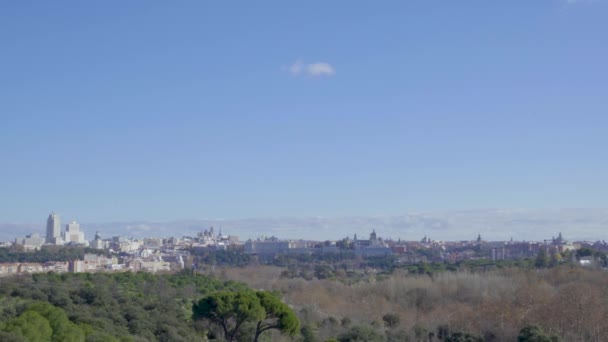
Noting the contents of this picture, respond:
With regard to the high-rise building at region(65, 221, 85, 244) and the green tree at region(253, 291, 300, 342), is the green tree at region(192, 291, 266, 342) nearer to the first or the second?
the green tree at region(253, 291, 300, 342)

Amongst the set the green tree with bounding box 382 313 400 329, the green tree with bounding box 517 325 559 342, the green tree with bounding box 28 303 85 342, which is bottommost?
the green tree with bounding box 382 313 400 329

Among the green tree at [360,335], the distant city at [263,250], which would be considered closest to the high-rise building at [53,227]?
the distant city at [263,250]

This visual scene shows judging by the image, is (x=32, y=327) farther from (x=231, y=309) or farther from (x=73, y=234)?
(x=73, y=234)

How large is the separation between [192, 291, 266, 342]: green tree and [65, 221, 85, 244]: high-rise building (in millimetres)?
136919

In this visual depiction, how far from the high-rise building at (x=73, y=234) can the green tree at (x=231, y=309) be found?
13692cm

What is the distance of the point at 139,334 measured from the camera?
80.4 feet

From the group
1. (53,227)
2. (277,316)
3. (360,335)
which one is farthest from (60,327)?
(53,227)

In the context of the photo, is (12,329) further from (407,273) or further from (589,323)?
(407,273)

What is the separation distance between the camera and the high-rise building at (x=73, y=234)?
528 ft

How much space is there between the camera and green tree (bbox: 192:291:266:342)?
87.1ft

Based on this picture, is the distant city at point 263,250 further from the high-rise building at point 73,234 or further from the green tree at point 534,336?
the green tree at point 534,336

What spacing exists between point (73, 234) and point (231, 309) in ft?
477

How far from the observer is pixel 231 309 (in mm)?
26844

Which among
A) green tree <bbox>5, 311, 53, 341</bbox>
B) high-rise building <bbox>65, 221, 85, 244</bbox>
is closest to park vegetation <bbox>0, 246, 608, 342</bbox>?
green tree <bbox>5, 311, 53, 341</bbox>
